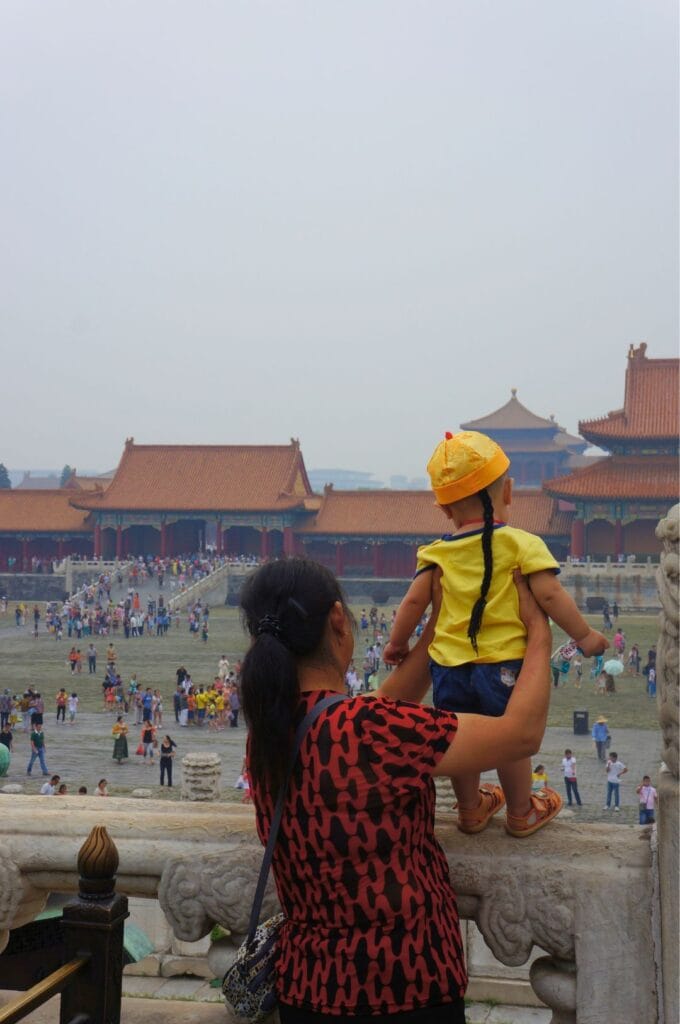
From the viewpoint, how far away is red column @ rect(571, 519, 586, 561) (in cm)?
3481

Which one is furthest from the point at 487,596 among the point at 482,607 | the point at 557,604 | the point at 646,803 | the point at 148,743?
the point at 148,743

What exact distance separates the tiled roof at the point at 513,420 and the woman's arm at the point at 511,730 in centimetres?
7206

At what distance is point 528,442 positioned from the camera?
244 feet

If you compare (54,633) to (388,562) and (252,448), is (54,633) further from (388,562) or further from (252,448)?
(252,448)

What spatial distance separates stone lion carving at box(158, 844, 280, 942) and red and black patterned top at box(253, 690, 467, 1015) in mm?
→ 316

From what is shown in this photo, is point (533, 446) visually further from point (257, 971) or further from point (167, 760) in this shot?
point (257, 971)

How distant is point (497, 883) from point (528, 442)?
73.8 metres

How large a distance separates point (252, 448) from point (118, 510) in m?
6.36

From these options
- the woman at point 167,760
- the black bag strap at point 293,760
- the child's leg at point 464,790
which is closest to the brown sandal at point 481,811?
the child's leg at point 464,790

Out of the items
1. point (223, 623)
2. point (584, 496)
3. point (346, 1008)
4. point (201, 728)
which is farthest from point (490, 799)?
point (584, 496)

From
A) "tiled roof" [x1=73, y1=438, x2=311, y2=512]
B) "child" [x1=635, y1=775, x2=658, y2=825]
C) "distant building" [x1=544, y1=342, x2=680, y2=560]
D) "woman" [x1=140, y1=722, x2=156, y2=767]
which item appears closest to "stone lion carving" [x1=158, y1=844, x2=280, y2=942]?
"child" [x1=635, y1=775, x2=658, y2=825]

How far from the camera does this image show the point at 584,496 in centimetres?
3412

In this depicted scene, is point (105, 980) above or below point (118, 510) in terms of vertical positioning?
below

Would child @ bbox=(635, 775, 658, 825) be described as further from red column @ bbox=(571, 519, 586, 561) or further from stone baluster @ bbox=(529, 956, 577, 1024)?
red column @ bbox=(571, 519, 586, 561)
